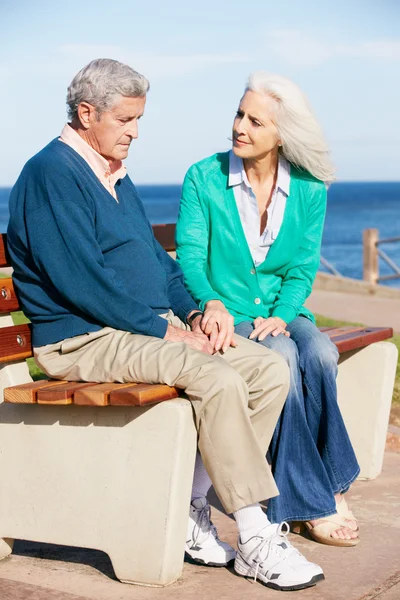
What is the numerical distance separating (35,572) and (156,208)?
112615 millimetres

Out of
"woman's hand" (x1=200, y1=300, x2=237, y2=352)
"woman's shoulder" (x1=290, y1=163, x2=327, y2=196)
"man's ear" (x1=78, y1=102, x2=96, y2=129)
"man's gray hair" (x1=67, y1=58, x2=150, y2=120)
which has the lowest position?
"woman's hand" (x1=200, y1=300, x2=237, y2=352)

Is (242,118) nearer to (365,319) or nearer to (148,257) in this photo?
(148,257)

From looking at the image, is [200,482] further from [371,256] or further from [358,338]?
[371,256]

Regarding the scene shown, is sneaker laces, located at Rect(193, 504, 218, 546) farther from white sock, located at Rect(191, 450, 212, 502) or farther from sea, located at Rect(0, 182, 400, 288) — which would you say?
sea, located at Rect(0, 182, 400, 288)

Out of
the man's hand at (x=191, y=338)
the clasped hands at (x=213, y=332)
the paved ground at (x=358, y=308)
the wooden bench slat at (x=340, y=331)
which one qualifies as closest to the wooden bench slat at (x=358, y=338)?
the wooden bench slat at (x=340, y=331)

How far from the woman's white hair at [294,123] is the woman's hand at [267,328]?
0.75 metres

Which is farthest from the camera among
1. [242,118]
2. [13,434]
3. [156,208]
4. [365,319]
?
[156,208]

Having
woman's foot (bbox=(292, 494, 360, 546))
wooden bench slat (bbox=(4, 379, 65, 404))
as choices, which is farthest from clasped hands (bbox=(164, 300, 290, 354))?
woman's foot (bbox=(292, 494, 360, 546))

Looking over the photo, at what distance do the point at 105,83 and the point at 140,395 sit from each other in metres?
1.25

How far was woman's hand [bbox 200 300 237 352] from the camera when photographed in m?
4.03

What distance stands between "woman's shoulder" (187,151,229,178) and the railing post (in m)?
10.8

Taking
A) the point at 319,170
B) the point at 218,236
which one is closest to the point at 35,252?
the point at 218,236

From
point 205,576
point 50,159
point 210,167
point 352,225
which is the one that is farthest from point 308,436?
point 352,225

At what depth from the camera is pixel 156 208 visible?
115750 millimetres
